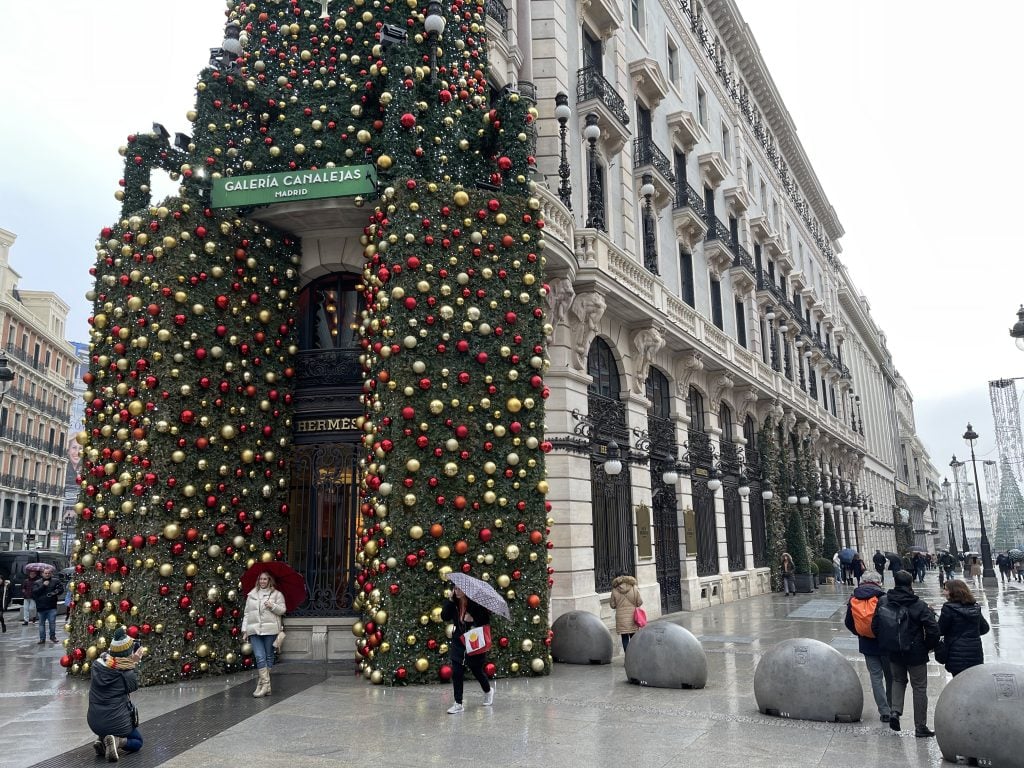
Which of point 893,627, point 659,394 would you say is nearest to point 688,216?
point 659,394

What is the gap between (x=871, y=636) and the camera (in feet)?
26.7

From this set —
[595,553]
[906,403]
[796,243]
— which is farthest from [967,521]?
[595,553]

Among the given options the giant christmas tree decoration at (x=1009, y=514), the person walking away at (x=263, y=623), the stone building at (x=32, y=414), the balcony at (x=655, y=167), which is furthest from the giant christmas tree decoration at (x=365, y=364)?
the giant christmas tree decoration at (x=1009, y=514)

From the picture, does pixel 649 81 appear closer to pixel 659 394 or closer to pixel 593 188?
pixel 593 188

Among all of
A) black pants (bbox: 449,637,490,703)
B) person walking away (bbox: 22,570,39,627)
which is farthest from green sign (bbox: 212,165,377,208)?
person walking away (bbox: 22,570,39,627)

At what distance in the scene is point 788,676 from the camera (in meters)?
8.41

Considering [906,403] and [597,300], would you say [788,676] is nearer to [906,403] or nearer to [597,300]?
[597,300]

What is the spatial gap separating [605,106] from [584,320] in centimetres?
568

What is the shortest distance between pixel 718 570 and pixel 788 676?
16.3m

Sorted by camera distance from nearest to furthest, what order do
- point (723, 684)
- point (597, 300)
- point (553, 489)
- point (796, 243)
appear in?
point (723, 684)
point (553, 489)
point (597, 300)
point (796, 243)

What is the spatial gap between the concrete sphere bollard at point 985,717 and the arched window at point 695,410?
16810mm

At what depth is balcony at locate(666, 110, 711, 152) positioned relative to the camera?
2434 centimetres

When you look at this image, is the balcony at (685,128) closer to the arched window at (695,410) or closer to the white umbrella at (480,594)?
the arched window at (695,410)

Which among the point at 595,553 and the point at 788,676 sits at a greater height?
the point at 595,553
